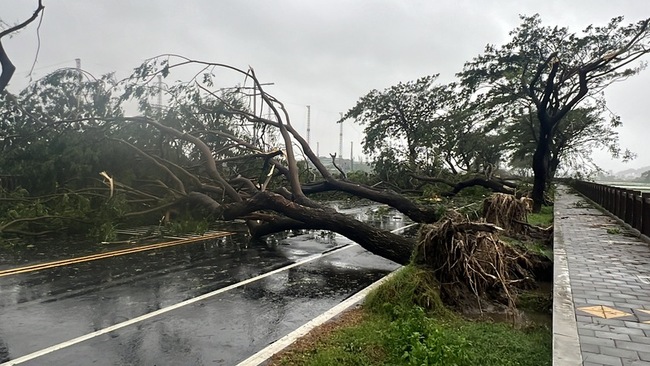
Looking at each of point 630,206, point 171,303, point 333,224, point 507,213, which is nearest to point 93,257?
point 171,303

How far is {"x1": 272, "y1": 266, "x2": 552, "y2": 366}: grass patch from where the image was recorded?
3.97 metres

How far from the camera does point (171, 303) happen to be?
19.7 feet

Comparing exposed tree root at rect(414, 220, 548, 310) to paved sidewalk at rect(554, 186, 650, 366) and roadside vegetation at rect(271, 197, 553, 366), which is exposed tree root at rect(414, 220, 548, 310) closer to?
roadside vegetation at rect(271, 197, 553, 366)

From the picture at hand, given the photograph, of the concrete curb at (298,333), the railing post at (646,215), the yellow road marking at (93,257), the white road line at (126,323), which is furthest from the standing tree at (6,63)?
the railing post at (646,215)

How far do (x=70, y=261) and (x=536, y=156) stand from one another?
52.3ft

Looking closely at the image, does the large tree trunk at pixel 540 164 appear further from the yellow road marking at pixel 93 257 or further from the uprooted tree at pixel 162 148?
the yellow road marking at pixel 93 257

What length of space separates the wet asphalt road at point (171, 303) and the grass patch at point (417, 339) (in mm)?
818

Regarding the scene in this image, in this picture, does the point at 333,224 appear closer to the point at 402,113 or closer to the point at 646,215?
the point at 646,215

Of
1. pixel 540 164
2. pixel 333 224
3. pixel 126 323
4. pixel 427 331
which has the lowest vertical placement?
pixel 126 323

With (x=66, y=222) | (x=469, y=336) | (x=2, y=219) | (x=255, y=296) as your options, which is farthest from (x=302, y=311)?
(x=2, y=219)

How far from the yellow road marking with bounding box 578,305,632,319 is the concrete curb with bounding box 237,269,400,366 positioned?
2668 millimetres

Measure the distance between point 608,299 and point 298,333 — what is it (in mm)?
3426

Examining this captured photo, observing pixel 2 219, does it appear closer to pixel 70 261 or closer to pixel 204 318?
pixel 70 261

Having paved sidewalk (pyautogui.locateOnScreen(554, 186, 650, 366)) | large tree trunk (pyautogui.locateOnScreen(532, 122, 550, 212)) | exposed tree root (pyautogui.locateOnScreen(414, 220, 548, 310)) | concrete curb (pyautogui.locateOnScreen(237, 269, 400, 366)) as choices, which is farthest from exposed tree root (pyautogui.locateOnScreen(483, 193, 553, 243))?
large tree trunk (pyautogui.locateOnScreen(532, 122, 550, 212))
